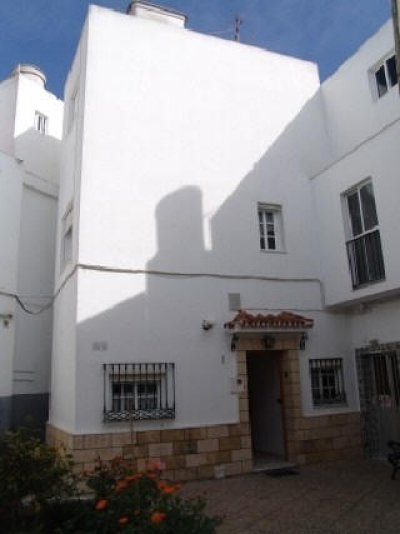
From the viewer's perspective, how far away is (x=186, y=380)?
856 cm

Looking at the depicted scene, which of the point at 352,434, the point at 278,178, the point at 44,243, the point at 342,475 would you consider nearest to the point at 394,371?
the point at 352,434

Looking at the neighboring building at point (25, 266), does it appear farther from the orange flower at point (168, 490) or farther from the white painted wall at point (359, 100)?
the orange flower at point (168, 490)

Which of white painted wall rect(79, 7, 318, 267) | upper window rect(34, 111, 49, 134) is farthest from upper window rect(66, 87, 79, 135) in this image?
upper window rect(34, 111, 49, 134)

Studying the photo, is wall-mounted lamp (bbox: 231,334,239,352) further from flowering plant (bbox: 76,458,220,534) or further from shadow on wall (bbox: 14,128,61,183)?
shadow on wall (bbox: 14,128,61,183)

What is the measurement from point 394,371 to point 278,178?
4.46 m

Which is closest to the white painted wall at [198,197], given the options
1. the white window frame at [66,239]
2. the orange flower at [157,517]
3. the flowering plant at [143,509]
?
the white window frame at [66,239]

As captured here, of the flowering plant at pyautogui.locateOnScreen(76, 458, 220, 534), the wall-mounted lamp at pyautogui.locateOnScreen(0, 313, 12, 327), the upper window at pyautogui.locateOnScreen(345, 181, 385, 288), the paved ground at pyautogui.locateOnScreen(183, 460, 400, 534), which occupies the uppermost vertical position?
the upper window at pyautogui.locateOnScreen(345, 181, 385, 288)

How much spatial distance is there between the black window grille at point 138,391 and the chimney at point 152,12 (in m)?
7.63

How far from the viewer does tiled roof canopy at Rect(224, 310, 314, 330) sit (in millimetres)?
8875

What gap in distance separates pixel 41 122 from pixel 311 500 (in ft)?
40.2

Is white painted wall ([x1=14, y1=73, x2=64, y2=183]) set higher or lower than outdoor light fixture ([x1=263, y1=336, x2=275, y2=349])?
higher

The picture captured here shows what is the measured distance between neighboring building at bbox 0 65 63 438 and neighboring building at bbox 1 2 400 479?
45.5 inches

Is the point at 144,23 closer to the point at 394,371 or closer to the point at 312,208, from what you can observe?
the point at 312,208

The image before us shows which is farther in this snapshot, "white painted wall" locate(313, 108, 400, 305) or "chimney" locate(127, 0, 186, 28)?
"chimney" locate(127, 0, 186, 28)
